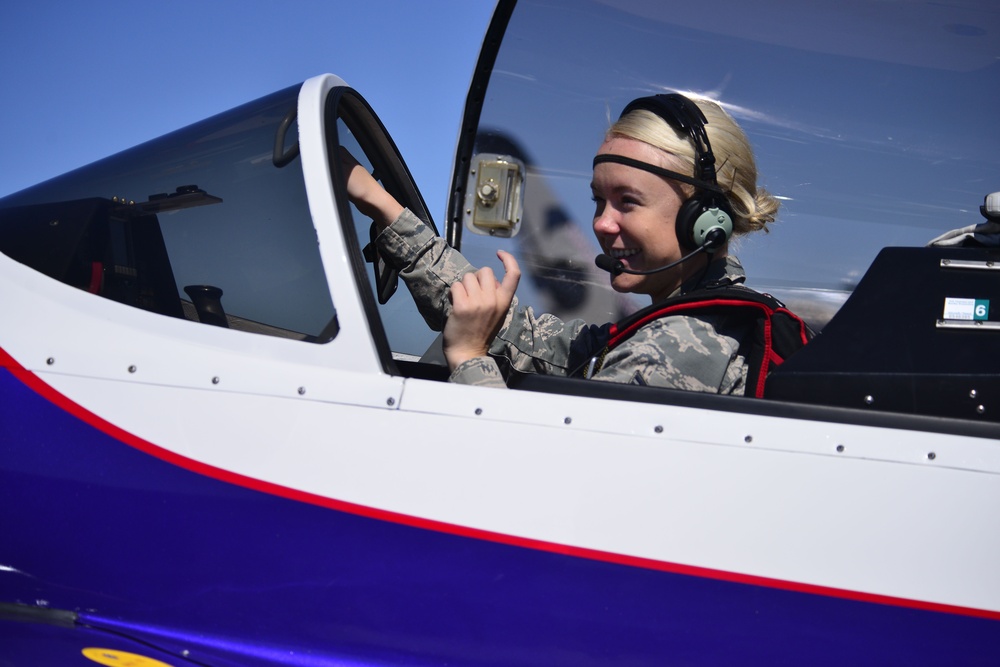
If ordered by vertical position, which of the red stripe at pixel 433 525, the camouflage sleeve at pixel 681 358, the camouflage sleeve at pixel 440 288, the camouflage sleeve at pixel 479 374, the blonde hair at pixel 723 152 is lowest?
the red stripe at pixel 433 525

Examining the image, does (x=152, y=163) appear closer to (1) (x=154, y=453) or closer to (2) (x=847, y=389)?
(1) (x=154, y=453)

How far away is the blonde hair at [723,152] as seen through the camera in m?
1.57

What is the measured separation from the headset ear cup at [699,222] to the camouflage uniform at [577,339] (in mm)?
104

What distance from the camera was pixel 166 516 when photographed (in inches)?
48.7

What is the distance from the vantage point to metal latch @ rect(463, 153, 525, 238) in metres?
2.27

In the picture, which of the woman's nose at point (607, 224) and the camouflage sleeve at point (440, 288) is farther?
the camouflage sleeve at point (440, 288)

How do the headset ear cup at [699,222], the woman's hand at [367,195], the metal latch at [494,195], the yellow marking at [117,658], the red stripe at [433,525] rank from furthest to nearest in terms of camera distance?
the metal latch at [494,195]
the woman's hand at [367,195]
the headset ear cup at [699,222]
the yellow marking at [117,658]
the red stripe at [433,525]

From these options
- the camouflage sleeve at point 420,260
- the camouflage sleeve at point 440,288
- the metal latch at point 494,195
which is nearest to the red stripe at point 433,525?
the camouflage sleeve at point 440,288

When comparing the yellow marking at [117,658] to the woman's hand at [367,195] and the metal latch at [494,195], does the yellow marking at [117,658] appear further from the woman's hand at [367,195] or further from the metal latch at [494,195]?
the metal latch at [494,195]

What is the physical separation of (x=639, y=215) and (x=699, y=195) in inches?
4.7

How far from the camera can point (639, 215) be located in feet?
5.16

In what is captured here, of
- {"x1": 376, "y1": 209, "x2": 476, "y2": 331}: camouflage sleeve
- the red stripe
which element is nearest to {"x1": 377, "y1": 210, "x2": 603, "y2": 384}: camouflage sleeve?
{"x1": 376, "y1": 209, "x2": 476, "y2": 331}: camouflage sleeve

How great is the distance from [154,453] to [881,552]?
108cm

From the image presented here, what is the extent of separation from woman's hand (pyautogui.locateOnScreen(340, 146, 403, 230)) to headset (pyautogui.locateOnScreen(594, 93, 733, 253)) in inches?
19.1
